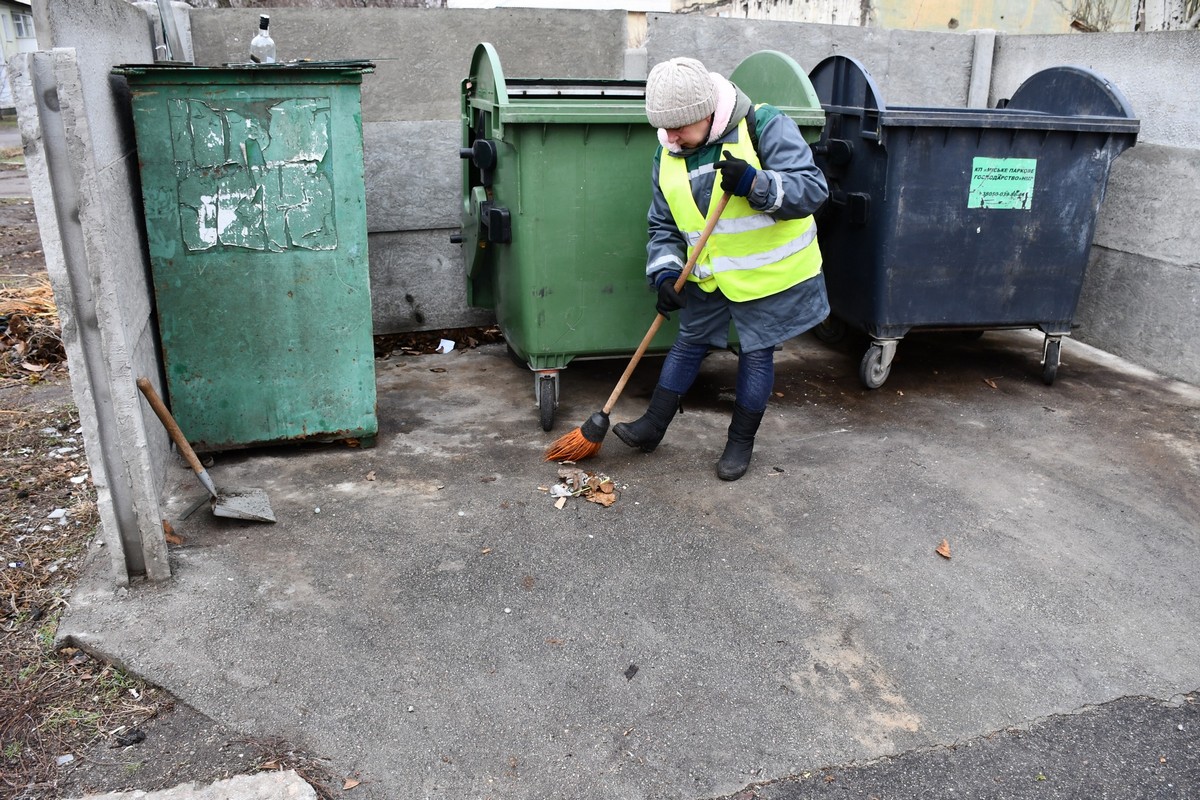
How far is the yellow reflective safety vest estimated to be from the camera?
132 inches

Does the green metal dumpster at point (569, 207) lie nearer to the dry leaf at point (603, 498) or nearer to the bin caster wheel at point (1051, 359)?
the dry leaf at point (603, 498)

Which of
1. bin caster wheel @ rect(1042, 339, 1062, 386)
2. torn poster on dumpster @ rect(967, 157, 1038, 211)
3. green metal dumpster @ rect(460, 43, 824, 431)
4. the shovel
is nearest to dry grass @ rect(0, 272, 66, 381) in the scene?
the shovel

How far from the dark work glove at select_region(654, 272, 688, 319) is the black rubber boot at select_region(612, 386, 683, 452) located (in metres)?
0.38

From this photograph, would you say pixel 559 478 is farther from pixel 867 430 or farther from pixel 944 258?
pixel 944 258

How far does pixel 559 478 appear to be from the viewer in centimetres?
359

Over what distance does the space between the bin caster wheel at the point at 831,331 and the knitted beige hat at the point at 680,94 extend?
7.60ft

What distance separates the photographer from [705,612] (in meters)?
2.75

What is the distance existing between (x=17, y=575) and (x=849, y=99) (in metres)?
3.89

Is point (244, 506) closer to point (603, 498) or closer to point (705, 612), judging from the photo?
point (603, 498)

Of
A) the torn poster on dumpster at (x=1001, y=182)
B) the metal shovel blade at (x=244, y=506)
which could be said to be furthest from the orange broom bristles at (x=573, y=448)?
the torn poster on dumpster at (x=1001, y=182)

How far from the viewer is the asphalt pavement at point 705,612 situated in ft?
7.29

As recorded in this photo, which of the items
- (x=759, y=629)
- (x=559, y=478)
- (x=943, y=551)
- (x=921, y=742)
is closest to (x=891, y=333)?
(x=943, y=551)

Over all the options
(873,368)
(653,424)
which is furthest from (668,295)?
(873,368)

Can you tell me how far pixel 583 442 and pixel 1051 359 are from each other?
2512 mm
